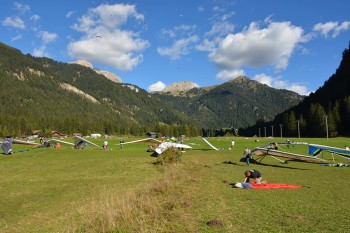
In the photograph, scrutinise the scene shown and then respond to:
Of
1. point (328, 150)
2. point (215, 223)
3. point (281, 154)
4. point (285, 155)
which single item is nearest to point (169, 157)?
point (281, 154)

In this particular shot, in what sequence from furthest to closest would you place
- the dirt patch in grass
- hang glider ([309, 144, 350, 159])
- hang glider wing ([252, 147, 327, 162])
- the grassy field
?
hang glider wing ([252, 147, 327, 162]), hang glider ([309, 144, 350, 159]), the grassy field, the dirt patch in grass

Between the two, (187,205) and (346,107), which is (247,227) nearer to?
(187,205)

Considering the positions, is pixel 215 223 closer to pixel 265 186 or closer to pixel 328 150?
pixel 265 186

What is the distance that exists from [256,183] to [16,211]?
15414mm

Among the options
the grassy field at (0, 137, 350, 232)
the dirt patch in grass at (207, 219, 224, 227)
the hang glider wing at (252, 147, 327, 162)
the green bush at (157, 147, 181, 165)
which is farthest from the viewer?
the green bush at (157, 147, 181, 165)

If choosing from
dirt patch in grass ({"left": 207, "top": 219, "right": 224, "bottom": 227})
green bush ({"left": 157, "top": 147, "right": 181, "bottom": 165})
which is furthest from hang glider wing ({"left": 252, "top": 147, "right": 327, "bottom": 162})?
dirt patch in grass ({"left": 207, "top": 219, "right": 224, "bottom": 227})

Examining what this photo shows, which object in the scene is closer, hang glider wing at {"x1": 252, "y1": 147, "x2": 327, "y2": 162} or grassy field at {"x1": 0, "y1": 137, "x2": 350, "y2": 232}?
grassy field at {"x1": 0, "y1": 137, "x2": 350, "y2": 232}

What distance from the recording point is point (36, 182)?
27281mm

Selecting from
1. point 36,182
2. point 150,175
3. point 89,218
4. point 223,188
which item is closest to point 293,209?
point 223,188

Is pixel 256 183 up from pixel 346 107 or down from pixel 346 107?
down

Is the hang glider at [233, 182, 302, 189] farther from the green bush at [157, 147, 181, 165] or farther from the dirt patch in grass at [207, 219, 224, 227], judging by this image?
the green bush at [157, 147, 181, 165]

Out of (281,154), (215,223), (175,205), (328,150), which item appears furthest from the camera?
(281,154)

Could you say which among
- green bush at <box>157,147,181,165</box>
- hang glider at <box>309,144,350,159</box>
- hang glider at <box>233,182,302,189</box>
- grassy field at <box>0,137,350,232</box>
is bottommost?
grassy field at <box>0,137,350,232</box>

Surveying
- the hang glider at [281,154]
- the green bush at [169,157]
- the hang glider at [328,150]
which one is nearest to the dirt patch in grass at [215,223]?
the green bush at [169,157]
